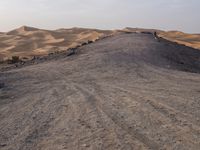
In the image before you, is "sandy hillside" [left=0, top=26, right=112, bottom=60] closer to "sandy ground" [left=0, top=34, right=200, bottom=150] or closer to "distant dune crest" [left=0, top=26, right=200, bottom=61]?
"distant dune crest" [left=0, top=26, right=200, bottom=61]

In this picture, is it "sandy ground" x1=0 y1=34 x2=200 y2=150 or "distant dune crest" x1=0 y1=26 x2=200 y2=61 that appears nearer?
"sandy ground" x1=0 y1=34 x2=200 y2=150

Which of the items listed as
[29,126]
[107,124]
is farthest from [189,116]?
[29,126]

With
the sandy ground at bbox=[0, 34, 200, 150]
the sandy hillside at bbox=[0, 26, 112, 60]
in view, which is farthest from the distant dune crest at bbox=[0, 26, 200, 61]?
the sandy ground at bbox=[0, 34, 200, 150]

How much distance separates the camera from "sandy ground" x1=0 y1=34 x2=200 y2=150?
9.33m

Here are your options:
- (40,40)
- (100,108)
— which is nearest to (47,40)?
(40,40)

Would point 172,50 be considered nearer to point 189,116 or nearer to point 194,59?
point 194,59

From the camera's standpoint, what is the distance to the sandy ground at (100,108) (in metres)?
9.33

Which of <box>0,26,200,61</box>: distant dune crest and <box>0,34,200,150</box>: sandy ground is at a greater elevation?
<box>0,34,200,150</box>: sandy ground

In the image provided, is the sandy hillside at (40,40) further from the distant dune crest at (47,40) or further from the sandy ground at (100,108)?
the sandy ground at (100,108)

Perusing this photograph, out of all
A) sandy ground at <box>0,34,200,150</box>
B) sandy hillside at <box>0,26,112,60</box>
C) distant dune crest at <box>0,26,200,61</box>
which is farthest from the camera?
distant dune crest at <box>0,26,200,61</box>

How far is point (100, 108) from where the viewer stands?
1240 centimetres

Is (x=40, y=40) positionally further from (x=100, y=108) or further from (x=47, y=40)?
(x=100, y=108)

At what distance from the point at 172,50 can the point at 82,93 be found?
17.0 m

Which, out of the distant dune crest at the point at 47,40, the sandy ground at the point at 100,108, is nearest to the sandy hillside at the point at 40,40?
the distant dune crest at the point at 47,40
